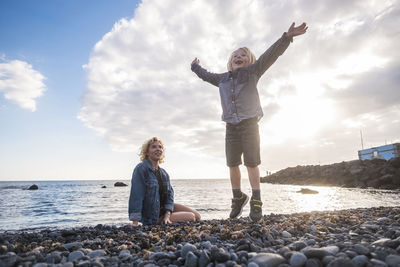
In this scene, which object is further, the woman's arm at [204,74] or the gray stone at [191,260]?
the woman's arm at [204,74]

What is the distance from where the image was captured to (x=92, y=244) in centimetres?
282

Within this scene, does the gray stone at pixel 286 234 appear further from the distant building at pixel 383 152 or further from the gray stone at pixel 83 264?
the distant building at pixel 383 152

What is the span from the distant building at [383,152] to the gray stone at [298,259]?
42.9m

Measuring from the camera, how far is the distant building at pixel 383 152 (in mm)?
35072

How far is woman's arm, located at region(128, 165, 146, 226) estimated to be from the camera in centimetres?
465

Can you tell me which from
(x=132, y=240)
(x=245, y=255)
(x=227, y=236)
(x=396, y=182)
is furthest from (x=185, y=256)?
(x=396, y=182)

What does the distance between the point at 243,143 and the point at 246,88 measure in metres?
1.00

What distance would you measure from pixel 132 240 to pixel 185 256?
1.20 metres

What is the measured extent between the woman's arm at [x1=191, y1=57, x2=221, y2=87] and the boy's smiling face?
382 millimetres

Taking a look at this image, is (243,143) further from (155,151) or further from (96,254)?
(96,254)

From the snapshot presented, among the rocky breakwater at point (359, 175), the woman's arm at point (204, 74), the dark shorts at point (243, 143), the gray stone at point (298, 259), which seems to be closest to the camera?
the gray stone at point (298, 259)

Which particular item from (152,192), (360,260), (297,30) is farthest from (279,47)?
(152,192)

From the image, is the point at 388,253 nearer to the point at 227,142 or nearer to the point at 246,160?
the point at 246,160

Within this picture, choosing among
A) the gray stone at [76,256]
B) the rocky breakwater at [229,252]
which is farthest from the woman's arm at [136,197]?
the gray stone at [76,256]
